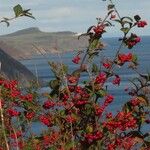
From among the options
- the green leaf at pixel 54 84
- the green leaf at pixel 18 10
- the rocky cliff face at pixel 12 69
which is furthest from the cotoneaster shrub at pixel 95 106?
the rocky cliff face at pixel 12 69

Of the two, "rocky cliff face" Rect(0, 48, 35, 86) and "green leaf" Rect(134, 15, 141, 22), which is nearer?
"green leaf" Rect(134, 15, 141, 22)

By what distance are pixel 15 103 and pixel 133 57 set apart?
6.48 ft

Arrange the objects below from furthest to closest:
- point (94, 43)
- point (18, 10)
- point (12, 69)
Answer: point (12, 69), point (94, 43), point (18, 10)

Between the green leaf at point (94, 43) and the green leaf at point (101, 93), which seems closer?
the green leaf at point (101, 93)

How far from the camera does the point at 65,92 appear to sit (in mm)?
7887

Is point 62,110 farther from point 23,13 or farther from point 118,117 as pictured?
point 23,13

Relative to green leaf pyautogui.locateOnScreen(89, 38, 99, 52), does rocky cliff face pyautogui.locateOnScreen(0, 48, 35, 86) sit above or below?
below

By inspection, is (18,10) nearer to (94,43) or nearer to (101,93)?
(94,43)

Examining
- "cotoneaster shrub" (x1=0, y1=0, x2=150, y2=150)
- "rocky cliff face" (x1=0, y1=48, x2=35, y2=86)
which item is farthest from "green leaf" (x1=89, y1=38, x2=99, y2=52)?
"rocky cliff face" (x1=0, y1=48, x2=35, y2=86)

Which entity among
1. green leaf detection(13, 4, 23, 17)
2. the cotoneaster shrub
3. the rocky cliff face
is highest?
green leaf detection(13, 4, 23, 17)

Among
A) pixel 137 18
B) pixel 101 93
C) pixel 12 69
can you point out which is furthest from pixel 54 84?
pixel 12 69

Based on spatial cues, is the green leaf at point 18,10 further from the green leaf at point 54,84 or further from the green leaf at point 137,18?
the green leaf at point 137,18

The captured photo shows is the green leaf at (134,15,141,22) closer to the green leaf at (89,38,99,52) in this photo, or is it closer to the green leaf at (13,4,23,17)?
the green leaf at (89,38,99,52)

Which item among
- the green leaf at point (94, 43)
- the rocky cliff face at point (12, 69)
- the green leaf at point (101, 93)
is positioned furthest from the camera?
the rocky cliff face at point (12, 69)
